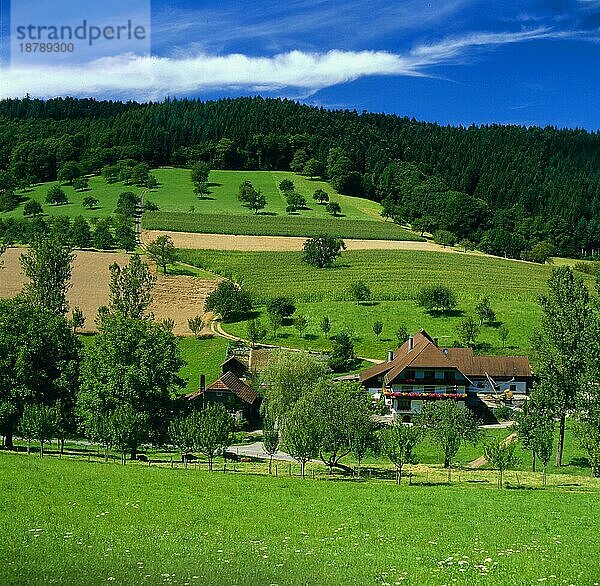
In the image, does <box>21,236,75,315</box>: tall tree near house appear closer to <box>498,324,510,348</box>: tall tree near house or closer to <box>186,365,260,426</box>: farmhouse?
<box>186,365,260,426</box>: farmhouse

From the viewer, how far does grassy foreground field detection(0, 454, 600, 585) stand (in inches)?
785

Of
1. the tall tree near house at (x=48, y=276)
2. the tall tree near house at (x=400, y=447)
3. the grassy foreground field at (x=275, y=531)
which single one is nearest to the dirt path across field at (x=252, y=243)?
the tall tree near house at (x=48, y=276)

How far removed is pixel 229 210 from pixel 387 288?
204 feet

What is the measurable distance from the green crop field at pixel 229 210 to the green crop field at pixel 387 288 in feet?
58.3

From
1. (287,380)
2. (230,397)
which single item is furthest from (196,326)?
(287,380)

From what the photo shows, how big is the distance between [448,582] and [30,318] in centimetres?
4346

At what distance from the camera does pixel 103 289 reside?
110 m

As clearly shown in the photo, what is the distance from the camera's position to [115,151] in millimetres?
195500

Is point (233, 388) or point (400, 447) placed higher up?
point (400, 447)

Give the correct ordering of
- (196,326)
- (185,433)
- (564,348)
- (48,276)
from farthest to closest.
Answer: (196,326)
(48,276)
(564,348)
(185,433)

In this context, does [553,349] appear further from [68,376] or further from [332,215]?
[332,215]

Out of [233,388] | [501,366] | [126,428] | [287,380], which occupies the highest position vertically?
[126,428]

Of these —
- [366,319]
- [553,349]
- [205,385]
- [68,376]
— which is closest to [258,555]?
[68,376]

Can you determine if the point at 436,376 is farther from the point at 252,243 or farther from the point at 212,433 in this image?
the point at 252,243
